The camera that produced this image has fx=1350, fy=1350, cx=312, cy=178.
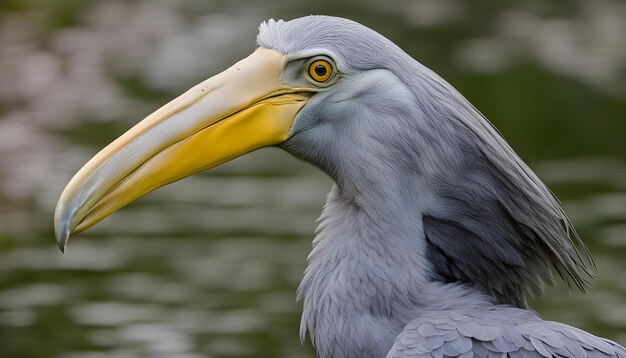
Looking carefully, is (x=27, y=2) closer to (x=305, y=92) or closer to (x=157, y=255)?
(x=157, y=255)

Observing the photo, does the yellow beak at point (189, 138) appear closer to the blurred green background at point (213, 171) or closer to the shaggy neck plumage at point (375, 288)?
the shaggy neck plumage at point (375, 288)

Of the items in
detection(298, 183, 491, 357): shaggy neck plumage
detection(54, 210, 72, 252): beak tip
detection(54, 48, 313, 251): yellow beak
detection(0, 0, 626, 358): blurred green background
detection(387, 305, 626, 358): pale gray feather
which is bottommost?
detection(387, 305, 626, 358): pale gray feather

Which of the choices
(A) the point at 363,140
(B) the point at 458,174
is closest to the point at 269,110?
(A) the point at 363,140

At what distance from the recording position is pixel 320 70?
195 inches

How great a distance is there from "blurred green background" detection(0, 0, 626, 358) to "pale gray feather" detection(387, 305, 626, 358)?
3968 mm

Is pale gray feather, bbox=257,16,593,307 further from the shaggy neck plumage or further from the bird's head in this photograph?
the shaggy neck plumage

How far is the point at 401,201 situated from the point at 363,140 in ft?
0.87

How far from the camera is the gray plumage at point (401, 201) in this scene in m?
4.88

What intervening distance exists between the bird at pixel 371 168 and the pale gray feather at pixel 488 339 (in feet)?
0.09

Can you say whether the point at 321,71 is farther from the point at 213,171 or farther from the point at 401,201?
the point at 213,171

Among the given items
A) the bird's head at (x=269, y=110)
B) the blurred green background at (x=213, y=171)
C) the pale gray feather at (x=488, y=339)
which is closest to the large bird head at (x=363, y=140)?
the bird's head at (x=269, y=110)

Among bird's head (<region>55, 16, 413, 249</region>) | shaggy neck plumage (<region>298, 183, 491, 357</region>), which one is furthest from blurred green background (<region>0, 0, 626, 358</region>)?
bird's head (<region>55, 16, 413, 249</region>)

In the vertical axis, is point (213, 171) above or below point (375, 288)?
above

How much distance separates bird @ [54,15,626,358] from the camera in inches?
192
